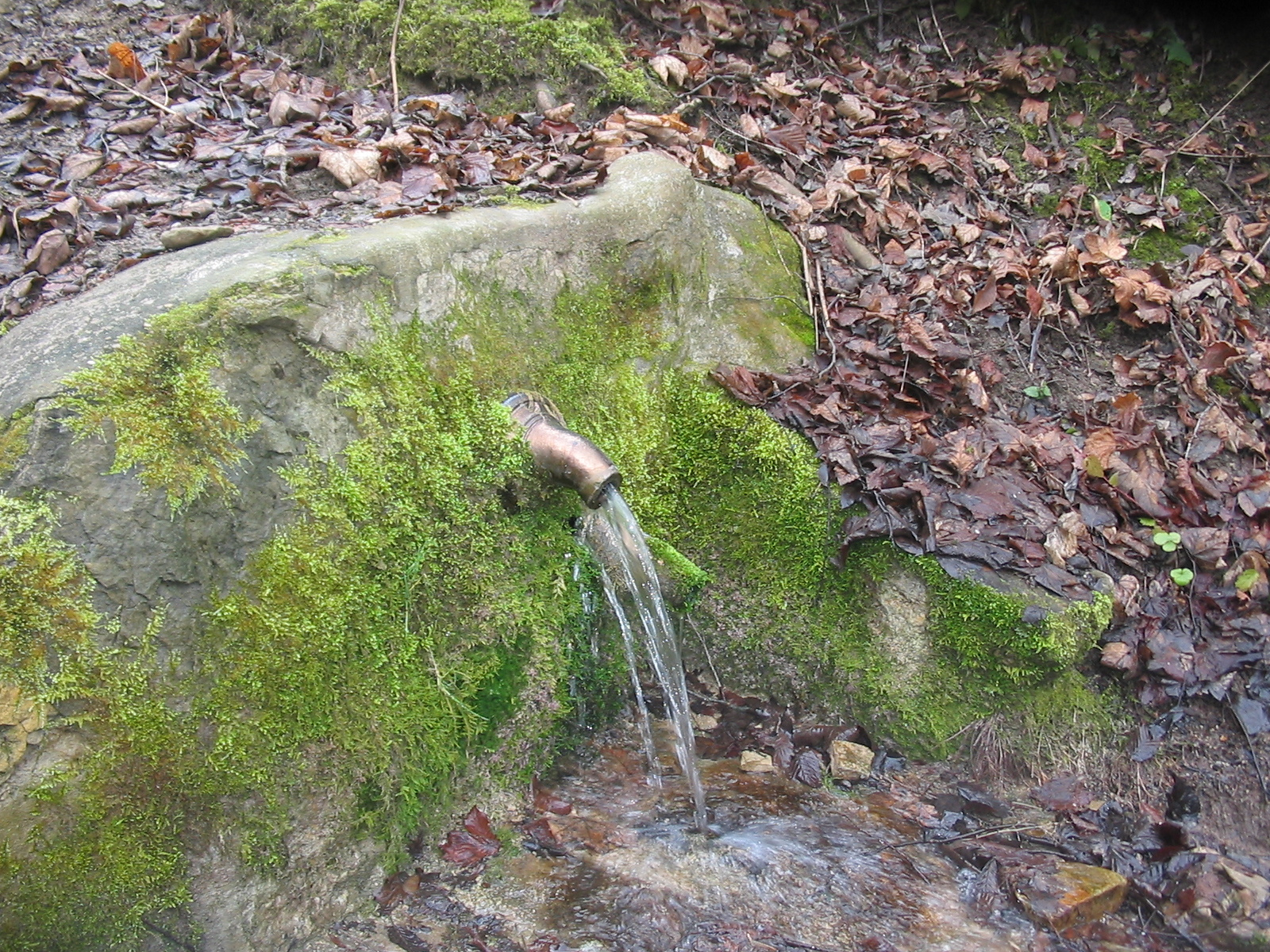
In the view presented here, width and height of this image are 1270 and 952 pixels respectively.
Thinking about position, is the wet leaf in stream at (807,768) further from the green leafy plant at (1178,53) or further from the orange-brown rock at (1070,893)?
the green leafy plant at (1178,53)

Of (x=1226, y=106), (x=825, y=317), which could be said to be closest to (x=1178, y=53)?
(x=1226, y=106)

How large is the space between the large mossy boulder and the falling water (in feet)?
0.38

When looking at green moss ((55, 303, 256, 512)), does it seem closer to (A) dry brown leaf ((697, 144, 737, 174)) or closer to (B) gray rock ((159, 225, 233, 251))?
(B) gray rock ((159, 225, 233, 251))

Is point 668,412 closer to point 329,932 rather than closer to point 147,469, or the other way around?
point 147,469

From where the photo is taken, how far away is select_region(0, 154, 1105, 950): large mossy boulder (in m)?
2.25

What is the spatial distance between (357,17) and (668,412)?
2.89m

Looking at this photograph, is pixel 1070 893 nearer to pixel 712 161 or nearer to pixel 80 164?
pixel 712 161

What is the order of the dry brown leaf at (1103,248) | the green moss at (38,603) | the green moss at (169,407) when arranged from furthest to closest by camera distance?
the dry brown leaf at (1103,248) < the green moss at (169,407) < the green moss at (38,603)

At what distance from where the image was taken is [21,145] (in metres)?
3.73

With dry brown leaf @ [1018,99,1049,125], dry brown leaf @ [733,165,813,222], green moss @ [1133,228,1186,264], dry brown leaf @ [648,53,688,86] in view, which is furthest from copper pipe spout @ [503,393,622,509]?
dry brown leaf @ [1018,99,1049,125]

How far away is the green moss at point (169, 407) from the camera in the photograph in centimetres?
235

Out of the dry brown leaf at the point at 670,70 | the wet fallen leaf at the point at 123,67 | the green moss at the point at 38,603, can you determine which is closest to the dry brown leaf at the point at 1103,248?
the dry brown leaf at the point at 670,70

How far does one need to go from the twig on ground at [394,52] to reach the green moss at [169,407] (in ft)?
7.28

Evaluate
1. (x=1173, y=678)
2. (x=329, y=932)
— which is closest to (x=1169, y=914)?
(x=1173, y=678)
